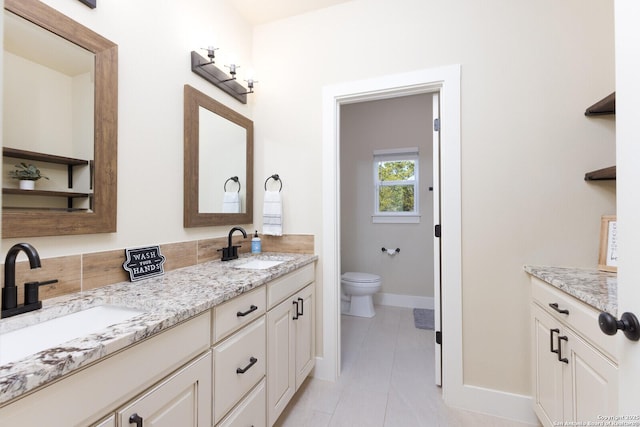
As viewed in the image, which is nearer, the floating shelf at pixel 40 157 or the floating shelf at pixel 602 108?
the floating shelf at pixel 40 157

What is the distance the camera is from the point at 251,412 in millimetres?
1206

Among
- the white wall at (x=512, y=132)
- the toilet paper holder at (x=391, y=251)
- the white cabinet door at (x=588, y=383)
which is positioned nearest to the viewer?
the white cabinet door at (x=588, y=383)

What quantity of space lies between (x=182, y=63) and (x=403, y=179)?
2644mm

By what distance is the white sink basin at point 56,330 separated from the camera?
75cm

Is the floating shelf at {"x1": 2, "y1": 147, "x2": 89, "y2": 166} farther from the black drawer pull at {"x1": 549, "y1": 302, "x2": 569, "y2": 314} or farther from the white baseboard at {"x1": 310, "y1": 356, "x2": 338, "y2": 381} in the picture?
the black drawer pull at {"x1": 549, "y1": 302, "x2": 569, "y2": 314}

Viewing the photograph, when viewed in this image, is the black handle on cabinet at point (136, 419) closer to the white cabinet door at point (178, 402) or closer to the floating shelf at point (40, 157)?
the white cabinet door at point (178, 402)

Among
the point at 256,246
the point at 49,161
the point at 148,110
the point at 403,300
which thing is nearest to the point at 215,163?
the point at 148,110

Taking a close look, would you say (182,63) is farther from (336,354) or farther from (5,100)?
(336,354)

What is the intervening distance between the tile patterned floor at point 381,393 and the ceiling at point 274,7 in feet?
8.76

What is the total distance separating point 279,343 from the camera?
1.46 metres

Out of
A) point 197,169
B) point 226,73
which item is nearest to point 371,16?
point 226,73

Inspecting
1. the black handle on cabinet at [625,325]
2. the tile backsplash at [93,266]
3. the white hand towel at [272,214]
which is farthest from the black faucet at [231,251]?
the black handle on cabinet at [625,325]

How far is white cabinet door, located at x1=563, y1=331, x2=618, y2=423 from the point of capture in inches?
35.6

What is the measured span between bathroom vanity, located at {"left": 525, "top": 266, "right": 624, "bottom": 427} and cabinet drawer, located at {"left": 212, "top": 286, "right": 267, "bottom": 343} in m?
1.15
